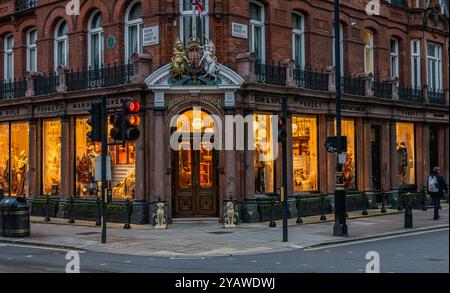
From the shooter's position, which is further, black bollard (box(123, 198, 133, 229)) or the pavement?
black bollard (box(123, 198, 133, 229))

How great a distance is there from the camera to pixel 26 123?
87.6ft

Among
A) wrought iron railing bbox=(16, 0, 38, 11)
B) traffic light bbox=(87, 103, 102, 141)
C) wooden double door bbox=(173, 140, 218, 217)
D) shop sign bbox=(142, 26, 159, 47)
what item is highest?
wrought iron railing bbox=(16, 0, 38, 11)

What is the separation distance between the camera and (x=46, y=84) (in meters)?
25.9

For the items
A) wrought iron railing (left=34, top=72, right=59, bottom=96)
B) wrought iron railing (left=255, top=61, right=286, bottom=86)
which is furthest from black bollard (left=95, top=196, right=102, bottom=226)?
wrought iron railing (left=255, top=61, right=286, bottom=86)

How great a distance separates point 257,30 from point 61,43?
8552 millimetres

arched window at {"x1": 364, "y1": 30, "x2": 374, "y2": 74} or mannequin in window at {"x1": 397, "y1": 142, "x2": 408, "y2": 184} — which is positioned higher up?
arched window at {"x1": 364, "y1": 30, "x2": 374, "y2": 74}

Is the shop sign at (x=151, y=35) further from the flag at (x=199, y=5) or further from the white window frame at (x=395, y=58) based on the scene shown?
the white window frame at (x=395, y=58)

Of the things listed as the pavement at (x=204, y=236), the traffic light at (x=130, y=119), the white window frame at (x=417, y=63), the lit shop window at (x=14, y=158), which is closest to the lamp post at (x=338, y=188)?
the pavement at (x=204, y=236)

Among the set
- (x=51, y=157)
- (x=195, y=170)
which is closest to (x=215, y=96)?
(x=195, y=170)

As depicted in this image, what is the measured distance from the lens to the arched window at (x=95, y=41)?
24594mm

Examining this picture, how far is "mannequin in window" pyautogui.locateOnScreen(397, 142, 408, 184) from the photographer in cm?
3005

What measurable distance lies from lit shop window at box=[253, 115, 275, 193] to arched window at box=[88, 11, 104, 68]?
6.89 m

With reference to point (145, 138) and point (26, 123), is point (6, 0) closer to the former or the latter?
point (26, 123)

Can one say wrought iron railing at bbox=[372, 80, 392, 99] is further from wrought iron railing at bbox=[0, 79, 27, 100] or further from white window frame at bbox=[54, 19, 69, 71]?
wrought iron railing at bbox=[0, 79, 27, 100]
